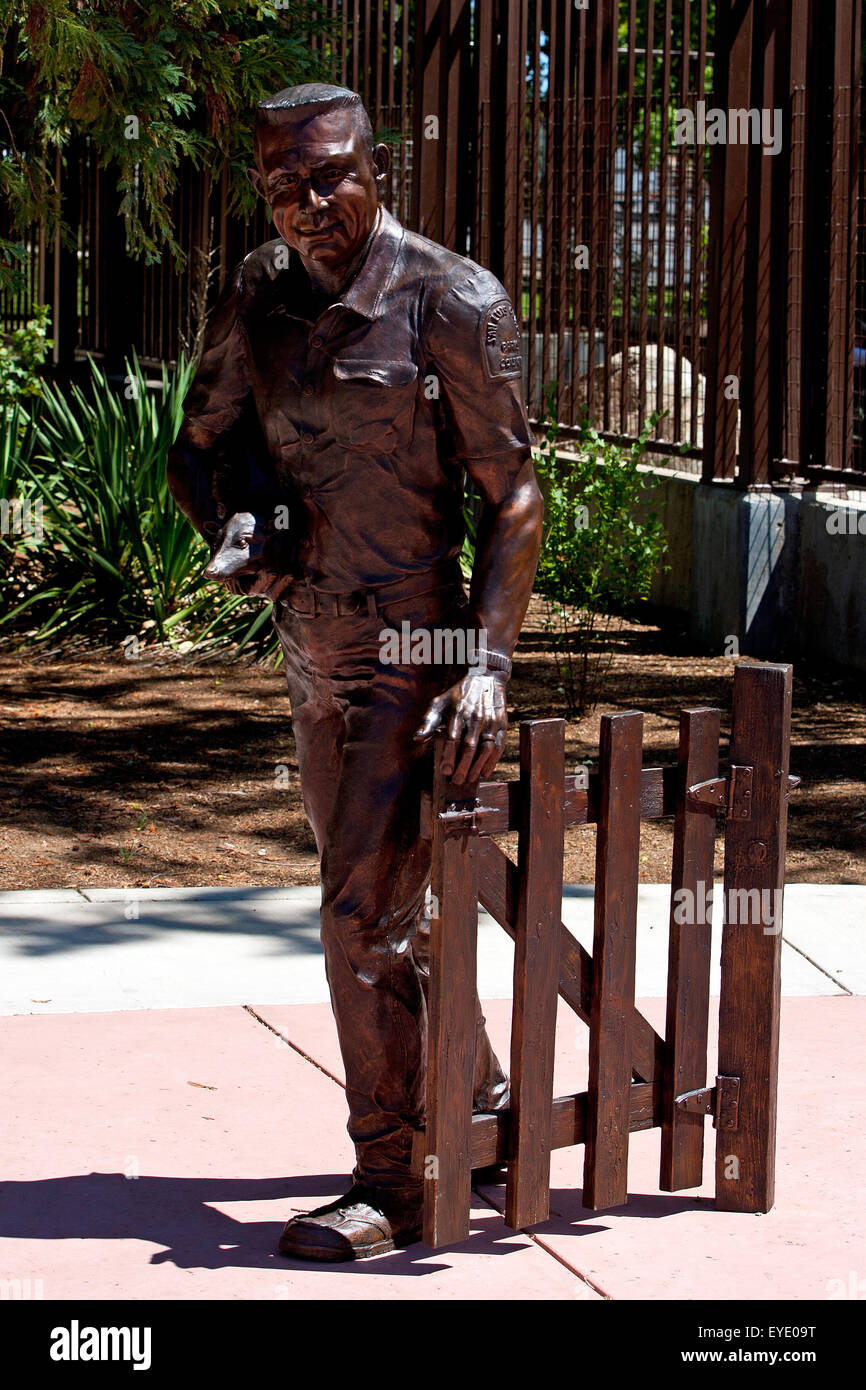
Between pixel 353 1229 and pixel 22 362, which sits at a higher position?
pixel 22 362

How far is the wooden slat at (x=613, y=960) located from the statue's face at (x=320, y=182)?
40.8 inches

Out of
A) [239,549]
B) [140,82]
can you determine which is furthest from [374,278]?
[140,82]

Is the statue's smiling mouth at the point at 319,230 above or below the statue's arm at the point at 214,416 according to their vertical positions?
above

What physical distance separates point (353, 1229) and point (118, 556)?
6927 millimetres

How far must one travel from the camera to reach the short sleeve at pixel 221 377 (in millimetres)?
3465

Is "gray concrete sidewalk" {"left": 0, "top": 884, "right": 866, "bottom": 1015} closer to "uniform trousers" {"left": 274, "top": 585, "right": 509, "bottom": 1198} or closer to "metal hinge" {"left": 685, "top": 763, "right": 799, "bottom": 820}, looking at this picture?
"uniform trousers" {"left": 274, "top": 585, "right": 509, "bottom": 1198}

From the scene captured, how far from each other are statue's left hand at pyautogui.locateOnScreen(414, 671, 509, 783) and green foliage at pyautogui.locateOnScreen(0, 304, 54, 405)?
8.44 m

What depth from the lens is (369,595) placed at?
3.36 m

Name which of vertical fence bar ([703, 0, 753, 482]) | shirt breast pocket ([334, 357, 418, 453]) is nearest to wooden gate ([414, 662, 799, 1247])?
shirt breast pocket ([334, 357, 418, 453])

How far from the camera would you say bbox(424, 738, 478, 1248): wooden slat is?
3.15m

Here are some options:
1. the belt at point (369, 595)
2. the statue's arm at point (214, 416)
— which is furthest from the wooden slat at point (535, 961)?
the statue's arm at point (214, 416)

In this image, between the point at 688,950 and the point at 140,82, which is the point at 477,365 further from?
the point at 140,82

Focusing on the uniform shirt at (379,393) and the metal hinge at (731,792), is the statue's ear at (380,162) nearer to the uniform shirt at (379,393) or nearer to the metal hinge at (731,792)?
the uniform shirt at (379,393)
